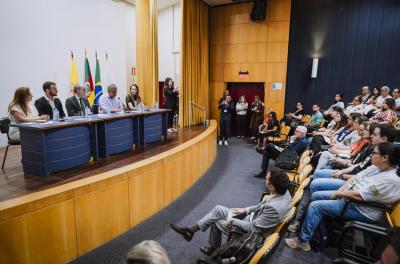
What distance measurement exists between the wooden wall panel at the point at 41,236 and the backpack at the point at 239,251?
1450 mm

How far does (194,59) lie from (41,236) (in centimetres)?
660

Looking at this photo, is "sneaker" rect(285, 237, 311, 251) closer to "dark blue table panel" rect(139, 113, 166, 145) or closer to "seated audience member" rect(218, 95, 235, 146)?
"dark blue table panel" rect(139, 113, 166, 145)

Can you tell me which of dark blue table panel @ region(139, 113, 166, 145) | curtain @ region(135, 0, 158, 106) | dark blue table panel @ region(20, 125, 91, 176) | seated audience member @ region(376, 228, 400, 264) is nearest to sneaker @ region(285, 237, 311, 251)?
seated audience member @ region(376, 228, 400, 264)

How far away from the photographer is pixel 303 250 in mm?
2771

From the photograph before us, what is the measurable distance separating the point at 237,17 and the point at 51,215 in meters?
8.06

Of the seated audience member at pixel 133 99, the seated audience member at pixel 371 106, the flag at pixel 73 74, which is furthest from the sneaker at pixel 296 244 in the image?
the flag at pixel 73 74

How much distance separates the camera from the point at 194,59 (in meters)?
8.02

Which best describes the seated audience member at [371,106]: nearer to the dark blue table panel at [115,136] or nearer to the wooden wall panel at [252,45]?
the wooden wall panel at [252,45]

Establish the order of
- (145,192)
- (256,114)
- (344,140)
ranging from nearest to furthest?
(145,192)
(344,140)
(256,114)

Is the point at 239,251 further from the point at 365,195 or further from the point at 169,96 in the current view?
the point at 169,96

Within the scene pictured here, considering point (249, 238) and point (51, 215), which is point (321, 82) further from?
point (51, 215)

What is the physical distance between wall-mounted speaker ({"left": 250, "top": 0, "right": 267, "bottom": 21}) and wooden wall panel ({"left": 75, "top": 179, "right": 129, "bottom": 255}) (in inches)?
272

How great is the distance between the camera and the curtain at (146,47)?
6180 mm

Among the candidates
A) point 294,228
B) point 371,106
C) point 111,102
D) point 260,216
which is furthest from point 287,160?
point 371,106
